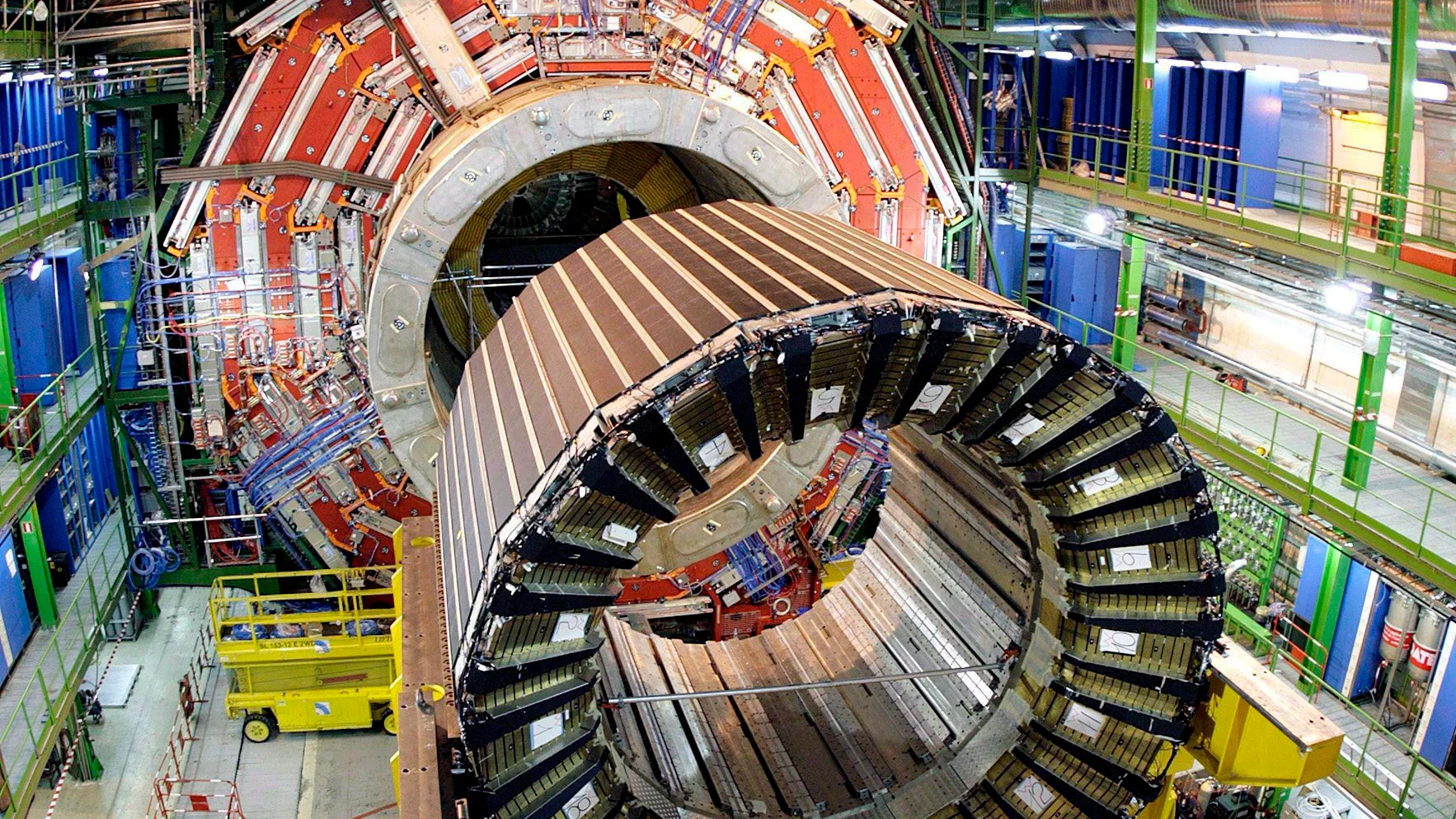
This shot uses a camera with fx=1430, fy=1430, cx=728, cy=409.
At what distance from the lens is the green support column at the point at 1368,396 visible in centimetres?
1049

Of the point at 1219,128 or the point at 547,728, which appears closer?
the point at 547,728

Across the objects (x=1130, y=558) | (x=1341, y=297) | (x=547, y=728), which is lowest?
(x=547, y=728)

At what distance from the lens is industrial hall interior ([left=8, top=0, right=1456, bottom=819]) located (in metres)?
5.43

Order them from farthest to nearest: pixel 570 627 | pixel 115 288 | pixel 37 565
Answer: pixel 115 288 < pixel 37 565 < pixel 570 627

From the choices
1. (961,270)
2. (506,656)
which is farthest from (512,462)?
(961,270)

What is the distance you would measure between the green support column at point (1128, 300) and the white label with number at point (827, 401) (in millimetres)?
8288

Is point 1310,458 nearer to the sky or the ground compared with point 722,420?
nearer to the ground

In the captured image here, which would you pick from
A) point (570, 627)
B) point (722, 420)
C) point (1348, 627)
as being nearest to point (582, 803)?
point (570, 627)

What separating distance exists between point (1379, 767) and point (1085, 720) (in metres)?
5.34

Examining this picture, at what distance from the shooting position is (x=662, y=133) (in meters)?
9.92

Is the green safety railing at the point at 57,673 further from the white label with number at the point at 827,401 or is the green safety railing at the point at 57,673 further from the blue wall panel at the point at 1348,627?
the blue wall panel at the point at 1348,627

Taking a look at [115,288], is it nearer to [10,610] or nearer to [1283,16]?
[10,610]

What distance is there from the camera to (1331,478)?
11.0 m

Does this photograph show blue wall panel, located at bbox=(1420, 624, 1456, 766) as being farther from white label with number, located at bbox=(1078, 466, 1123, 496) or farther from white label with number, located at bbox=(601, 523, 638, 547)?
white label with number, located at bbox=(601, 523, 638, 547)
